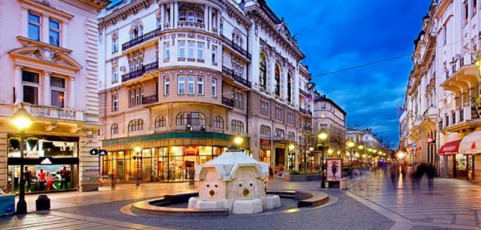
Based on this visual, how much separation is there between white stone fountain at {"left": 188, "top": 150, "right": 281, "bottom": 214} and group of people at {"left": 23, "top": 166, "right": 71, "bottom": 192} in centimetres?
1355

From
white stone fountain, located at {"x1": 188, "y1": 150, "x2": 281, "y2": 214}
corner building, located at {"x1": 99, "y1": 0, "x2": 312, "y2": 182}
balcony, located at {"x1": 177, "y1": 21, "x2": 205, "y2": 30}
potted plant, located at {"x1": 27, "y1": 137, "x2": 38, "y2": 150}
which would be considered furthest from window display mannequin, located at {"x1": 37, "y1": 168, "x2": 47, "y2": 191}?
balcony, located at {"x1": 177, "y1": 21, "x2": 205, "y2": 30}

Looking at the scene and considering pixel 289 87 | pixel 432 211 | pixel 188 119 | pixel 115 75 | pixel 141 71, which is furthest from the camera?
pixel 289 87

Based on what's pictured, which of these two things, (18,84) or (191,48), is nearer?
(18,84)

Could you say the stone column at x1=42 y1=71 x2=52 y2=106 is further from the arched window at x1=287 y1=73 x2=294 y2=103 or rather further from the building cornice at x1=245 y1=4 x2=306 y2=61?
the arched window at x1=287 y1=73 x2=294 y2=103

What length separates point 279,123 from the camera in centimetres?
6012

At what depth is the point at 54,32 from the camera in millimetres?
26250

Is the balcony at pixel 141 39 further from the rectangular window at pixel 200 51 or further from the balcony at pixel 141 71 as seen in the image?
the rectangular window at pixel 200 51

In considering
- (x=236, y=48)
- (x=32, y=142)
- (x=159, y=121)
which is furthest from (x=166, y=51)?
(x=32, y=142)

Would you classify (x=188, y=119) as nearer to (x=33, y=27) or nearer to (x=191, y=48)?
(x=191, y=48)

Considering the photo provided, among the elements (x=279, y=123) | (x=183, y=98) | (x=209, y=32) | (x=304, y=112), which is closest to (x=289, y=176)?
(x=183, y=98)

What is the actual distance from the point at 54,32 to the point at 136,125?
70.1 ft

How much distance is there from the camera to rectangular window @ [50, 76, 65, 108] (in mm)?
26047

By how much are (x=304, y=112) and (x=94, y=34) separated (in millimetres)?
51681

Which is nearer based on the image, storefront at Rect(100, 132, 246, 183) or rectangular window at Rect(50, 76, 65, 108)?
rectangular window at Rect(50, 76, 65, 108)
